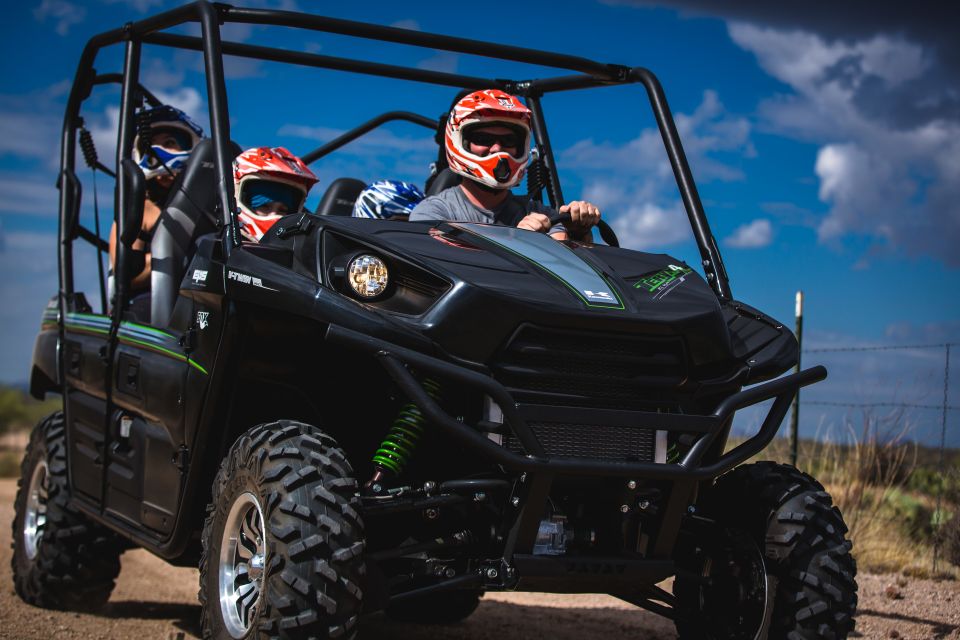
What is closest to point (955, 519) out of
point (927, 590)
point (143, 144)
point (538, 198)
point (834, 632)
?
point (927, 590)

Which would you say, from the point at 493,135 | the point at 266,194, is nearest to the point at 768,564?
the point at 493,135

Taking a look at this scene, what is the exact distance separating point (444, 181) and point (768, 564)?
286 cm

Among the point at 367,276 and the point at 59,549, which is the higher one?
the point at 367,276

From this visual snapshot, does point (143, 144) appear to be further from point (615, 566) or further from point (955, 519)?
point (955, 519)

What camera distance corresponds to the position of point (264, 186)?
605 centimetres

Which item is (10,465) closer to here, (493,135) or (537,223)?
(493,135)

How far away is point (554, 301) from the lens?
159 inches

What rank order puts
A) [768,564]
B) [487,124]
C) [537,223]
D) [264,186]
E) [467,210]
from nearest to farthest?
[768,564], [537,223], [487,124], [467,210], [264,186]

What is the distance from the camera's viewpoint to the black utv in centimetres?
390

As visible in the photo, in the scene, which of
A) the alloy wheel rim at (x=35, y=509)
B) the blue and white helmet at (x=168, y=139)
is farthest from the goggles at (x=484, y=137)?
the alloy wheel rim at (x=35, y=509)

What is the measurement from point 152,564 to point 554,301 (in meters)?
6.43

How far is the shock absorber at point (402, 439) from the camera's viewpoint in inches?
162

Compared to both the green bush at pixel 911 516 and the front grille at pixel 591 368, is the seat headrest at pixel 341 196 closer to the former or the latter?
the front grille at pixel 591 368

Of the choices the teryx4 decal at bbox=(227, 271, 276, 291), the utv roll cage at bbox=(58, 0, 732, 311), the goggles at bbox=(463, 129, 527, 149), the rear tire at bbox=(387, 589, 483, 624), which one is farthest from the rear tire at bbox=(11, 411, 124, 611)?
the goggles at bbox=(463, 129, 527, 149)
